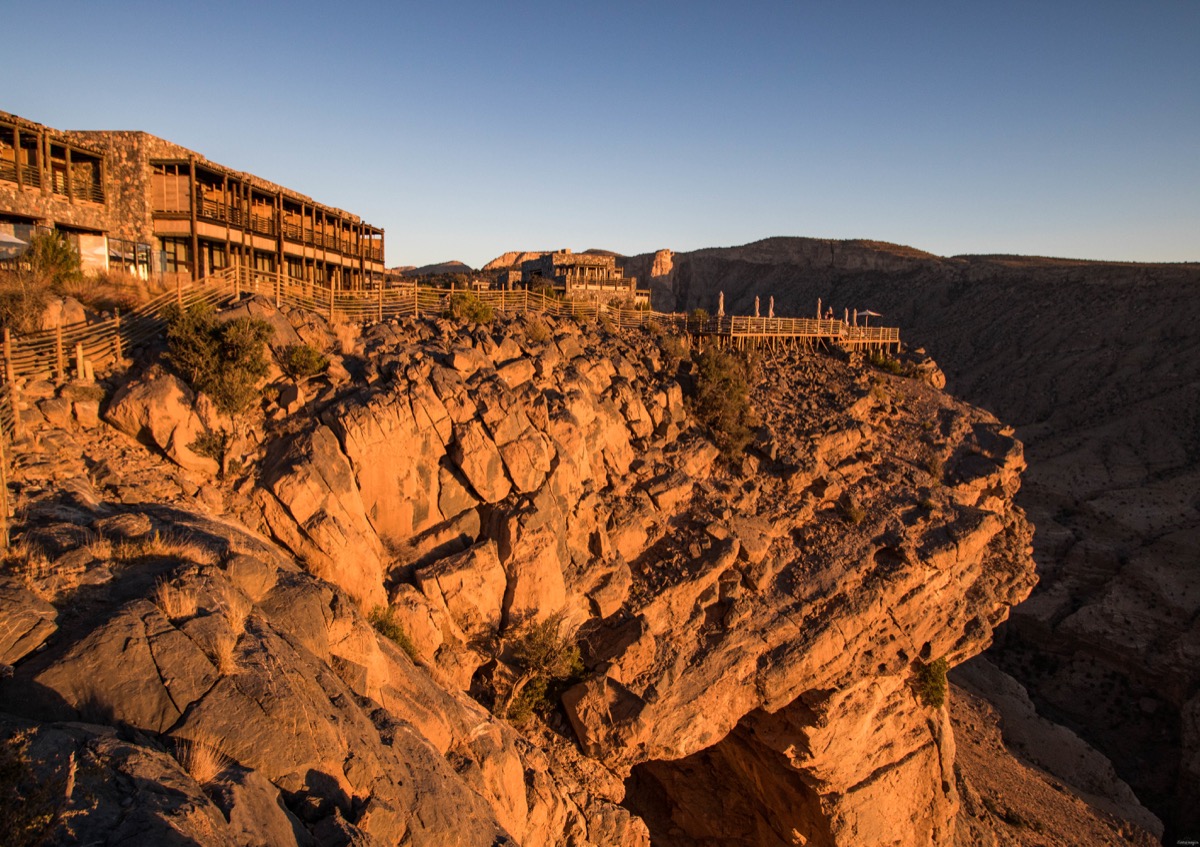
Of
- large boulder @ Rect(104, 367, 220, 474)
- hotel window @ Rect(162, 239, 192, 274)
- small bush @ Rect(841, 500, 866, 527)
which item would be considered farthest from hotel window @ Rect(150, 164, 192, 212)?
small bush @ Rect(841, 500, 866, 527)

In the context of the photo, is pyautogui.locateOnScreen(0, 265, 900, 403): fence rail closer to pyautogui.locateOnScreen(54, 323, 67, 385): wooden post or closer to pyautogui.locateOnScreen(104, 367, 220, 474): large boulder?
pyautogui.locateOnScreen(54, 323, 67, 385): wooden post

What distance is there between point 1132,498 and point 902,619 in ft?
95.5

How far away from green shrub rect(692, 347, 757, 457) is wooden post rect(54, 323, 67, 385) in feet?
49.9

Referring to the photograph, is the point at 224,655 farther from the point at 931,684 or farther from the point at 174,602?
the point at 931,684

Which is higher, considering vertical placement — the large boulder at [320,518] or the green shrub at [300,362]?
the green shrub at [300,362]

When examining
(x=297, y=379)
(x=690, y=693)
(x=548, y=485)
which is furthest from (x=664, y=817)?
(x=297, y=379)

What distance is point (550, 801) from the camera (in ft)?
38.2

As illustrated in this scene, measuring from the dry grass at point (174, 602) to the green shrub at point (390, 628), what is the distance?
5.19m

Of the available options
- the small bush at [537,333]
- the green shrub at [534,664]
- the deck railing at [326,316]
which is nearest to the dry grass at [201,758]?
the green shrub at [534,664]

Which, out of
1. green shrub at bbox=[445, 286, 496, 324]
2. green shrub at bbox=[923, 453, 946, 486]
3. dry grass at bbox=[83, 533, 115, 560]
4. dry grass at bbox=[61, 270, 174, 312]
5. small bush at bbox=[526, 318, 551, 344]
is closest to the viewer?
dry grass at bbox=[83, 533, 115, 560]

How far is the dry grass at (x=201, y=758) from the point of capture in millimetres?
5324

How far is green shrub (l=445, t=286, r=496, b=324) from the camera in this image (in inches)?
814

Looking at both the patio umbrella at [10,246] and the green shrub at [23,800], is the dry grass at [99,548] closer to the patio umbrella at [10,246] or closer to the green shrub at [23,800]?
the green shrub at [23,800]

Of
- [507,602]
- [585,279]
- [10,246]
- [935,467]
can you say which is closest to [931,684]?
[935,467]
